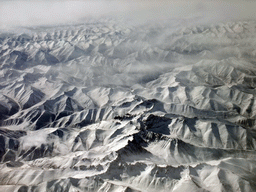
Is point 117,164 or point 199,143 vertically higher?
point 117,164

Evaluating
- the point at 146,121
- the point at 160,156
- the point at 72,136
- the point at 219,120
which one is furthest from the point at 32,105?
the point at 219,120

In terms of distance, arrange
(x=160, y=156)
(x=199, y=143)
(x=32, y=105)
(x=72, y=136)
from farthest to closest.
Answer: (x=32, y=105)
(x=72, y=136)
(x=199, y=143)
(x=160, y=156)

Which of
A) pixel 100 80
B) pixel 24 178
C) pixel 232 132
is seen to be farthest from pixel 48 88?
pixel 232 132

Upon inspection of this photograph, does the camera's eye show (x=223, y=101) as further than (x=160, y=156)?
Yes

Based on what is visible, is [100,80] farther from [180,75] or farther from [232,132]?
[232,132]

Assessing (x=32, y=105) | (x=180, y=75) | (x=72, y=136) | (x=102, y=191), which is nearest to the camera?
(x=102, y=191)

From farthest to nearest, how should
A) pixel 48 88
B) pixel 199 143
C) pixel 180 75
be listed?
pixel 180 75
pixel 48 88
pixel 199 143

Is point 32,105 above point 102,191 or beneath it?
beneath

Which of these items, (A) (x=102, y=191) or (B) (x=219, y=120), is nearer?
(A) (x=102, y=191)

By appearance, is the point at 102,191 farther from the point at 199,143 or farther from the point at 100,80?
the point at 100,80
